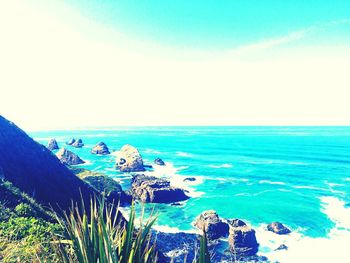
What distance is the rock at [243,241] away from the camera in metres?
34.8

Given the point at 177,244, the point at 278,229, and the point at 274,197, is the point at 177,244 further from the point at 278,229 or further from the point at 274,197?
the point at 274,197

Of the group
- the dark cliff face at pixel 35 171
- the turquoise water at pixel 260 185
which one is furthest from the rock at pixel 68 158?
the dark cliff face at pixel 35 171

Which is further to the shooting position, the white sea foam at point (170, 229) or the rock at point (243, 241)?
the white sea foam at point (170, 229)

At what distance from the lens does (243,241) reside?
3556 cm

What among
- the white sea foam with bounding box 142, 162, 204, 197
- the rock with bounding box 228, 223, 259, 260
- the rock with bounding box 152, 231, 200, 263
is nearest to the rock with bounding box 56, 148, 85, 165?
the white sea foam with bounding box 142, 162, 204, 197

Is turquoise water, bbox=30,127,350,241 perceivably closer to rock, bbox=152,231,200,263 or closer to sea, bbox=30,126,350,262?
sea, bbox=30,126,350,262

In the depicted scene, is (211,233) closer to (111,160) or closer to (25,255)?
(25,255)

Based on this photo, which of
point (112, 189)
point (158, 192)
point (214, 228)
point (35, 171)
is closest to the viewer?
point (35, 171)

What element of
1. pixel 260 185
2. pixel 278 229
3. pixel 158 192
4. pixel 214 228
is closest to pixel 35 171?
pixel 214 228

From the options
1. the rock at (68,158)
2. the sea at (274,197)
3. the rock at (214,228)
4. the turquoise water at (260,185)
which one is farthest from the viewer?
the rock at (68,158)

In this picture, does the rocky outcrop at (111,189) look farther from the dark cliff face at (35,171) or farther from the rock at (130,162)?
the rock at (130,162)

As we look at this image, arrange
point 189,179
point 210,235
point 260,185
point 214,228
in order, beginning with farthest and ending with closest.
A: point 189,179 < point 260,185 < point 214,228 < point 210,235

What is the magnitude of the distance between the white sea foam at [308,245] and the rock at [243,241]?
126 cm

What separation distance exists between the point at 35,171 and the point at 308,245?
1487 inches
